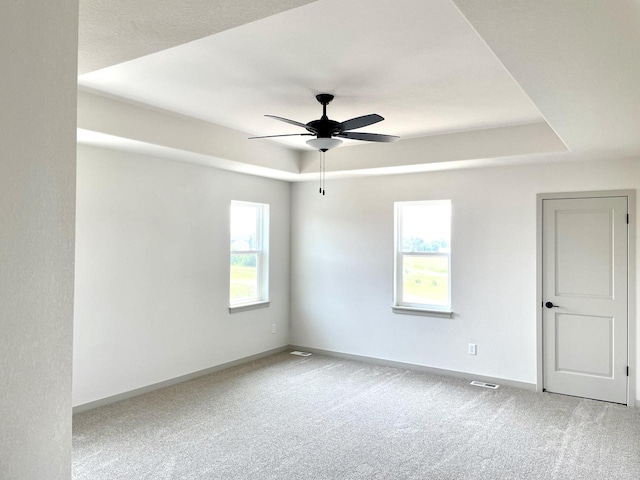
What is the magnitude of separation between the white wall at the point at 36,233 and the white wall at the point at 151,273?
3168mm

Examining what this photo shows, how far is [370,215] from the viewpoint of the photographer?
19.2 ft

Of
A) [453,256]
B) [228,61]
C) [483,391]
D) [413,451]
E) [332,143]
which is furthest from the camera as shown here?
[453,256]

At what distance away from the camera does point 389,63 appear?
2.94m

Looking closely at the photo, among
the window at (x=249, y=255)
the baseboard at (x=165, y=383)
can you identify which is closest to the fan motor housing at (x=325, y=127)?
the window at (x=249, y=255)

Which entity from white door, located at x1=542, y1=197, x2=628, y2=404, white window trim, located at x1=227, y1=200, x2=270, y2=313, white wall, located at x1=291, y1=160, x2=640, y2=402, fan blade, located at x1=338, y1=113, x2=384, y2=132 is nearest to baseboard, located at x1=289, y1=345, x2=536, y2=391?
white wall, located at x1=291, y1=160, x2=640, y2=402

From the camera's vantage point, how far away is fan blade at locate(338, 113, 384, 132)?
10.3 feet

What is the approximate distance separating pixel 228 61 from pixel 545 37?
1.86 metres

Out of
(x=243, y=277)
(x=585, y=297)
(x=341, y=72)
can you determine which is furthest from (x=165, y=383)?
(x=585, y=297)

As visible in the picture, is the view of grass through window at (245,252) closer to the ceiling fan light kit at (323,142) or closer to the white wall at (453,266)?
the white wall at (453,266)

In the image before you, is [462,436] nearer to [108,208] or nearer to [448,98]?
[448,98]

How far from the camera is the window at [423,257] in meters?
5.47

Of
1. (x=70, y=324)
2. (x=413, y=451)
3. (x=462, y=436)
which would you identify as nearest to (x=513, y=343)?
(x=462, y=436)

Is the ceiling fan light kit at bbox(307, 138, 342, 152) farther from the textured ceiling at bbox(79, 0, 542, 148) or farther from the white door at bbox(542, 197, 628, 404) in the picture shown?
the white door at bbox(542, 197, 628, 404)

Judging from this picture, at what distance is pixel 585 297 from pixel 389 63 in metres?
3.17
